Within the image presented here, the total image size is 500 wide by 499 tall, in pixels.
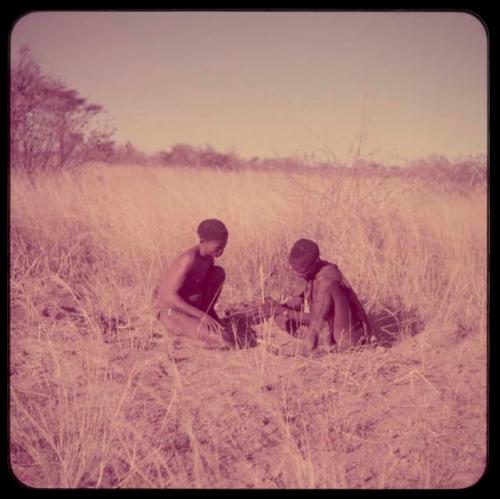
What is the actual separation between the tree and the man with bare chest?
5.90 meters

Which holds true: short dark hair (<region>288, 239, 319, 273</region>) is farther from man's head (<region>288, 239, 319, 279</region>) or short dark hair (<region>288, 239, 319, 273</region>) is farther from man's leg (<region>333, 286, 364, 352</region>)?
man's leg (<region>333, 286, 364, 352</region>)

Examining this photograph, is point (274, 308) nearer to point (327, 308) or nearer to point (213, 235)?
point (327, 308)

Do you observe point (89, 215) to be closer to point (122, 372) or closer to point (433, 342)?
point (122, 372)

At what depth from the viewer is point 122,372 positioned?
3123 millimetres

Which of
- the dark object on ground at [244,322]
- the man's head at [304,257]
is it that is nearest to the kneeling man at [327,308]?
the man's head at [304,257]

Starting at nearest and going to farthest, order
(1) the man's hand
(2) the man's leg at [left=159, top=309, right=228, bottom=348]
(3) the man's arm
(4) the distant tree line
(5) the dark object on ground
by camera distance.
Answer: (3) the man's arm → (2) the man's leg at [left=159, top=309, right=228, bottom=348] → (5) the dark object on ground → (1) the man's hand → (4) the distant tree line

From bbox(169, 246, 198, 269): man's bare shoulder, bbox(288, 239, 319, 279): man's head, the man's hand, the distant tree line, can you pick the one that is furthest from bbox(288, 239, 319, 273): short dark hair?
the distant tree line

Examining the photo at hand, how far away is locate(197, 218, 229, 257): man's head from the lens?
365 cm

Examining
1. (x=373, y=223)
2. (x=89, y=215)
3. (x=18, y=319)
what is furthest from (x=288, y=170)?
(x=18, y=319)

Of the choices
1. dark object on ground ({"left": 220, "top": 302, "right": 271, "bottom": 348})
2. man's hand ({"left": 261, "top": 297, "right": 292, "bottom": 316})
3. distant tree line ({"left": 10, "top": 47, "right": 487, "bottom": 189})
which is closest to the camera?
dark object on ground ({"left": 220, "top": 302, "right": 271, "bottom": 348})

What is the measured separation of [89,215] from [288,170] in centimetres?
259

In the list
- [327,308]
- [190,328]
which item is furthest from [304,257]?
[190,328]

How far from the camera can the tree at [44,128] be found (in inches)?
339

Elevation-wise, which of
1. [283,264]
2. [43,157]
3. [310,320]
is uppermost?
[43,157]
